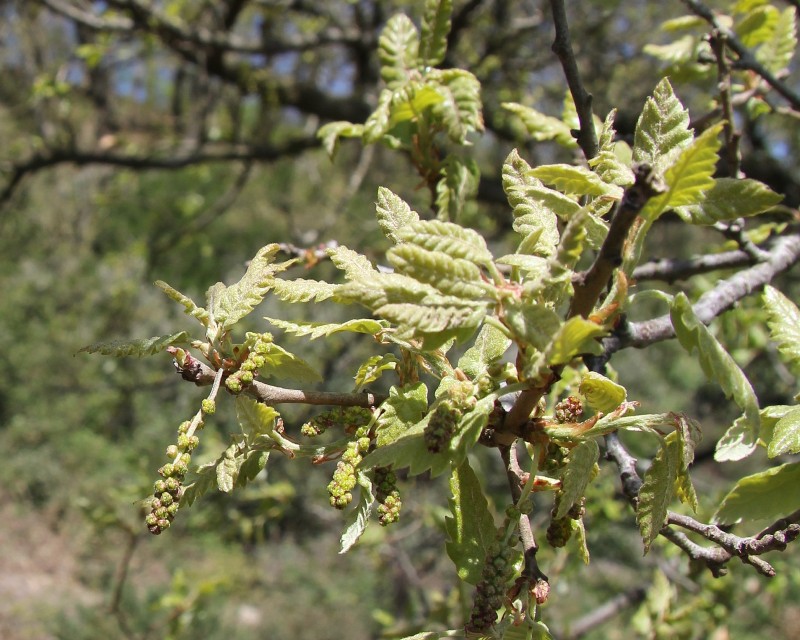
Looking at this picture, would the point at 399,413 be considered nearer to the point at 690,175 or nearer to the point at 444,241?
the point at 444,241

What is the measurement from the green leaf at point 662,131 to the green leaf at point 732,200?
0.22 feet

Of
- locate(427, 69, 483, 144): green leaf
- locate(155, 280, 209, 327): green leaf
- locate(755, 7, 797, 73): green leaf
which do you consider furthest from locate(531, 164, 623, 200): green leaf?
locate(755, 7, 797, 73): green leaf

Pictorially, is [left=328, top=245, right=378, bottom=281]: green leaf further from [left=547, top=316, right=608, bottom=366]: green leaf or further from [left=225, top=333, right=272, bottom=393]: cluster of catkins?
[left=547, top=316, right=608, bottom=366]: green leaf

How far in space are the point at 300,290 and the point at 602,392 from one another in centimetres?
47

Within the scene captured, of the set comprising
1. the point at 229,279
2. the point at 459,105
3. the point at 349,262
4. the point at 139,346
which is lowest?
the point at 229,279

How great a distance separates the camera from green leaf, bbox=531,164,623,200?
0.83 meters

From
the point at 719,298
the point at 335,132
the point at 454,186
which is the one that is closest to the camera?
the point at 719,298

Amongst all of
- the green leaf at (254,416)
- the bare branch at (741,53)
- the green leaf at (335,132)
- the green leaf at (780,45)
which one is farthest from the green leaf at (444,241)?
the green leaf at (780,45)

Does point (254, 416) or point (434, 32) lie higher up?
point (434, 32)

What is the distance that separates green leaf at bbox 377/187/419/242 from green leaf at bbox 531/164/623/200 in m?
0.23

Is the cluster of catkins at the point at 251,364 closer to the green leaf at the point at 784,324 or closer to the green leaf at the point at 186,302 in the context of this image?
the green leaf at the point at 186,302

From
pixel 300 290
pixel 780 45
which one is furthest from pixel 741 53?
pixel 300 290

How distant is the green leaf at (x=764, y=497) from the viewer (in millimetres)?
1045

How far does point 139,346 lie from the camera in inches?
38.0
